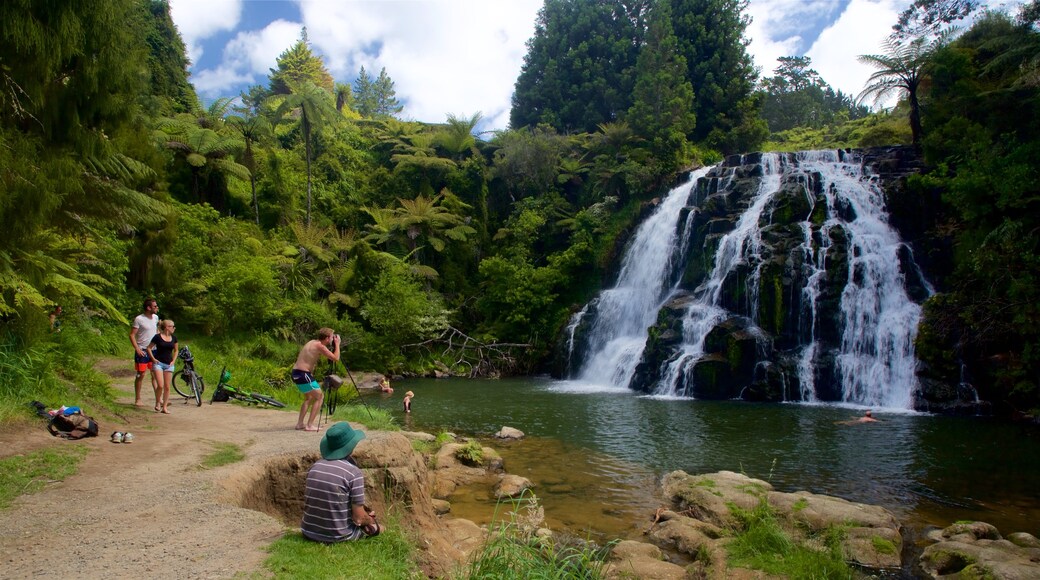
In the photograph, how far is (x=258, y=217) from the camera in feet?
92.8

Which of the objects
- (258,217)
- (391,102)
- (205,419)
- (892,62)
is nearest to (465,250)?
(258,217)

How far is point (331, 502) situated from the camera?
4449 mm

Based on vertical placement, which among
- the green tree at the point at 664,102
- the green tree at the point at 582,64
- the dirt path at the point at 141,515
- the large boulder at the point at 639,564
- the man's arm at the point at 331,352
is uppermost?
the green tree at the point at 582,64

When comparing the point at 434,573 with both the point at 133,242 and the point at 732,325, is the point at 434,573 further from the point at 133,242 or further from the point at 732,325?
the point at 133,242

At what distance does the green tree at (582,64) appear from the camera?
123ft

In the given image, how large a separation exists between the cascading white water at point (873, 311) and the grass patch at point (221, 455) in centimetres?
1523

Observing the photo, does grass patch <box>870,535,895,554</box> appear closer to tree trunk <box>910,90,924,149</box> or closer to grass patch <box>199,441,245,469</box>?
grass patch <box>199,441,245,469</box>

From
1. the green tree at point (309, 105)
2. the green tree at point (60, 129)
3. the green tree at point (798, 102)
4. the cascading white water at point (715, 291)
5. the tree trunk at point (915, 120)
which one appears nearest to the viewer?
the green tree at point (60, 129)

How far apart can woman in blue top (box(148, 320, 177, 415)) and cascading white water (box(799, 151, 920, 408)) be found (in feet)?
52.4

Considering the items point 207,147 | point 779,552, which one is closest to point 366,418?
point 779,552

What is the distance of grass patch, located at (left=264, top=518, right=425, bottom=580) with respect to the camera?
13.0ft

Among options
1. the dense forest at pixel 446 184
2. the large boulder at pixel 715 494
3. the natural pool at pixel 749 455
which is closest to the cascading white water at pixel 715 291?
the natural pool at pixel 749 455

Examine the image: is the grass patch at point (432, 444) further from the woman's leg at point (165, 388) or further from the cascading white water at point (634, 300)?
the cascading white water at point (634, 300)

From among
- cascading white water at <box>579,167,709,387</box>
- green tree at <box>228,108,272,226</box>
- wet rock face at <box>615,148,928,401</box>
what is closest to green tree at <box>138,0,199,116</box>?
green tree at <box>228,108,272,226</box>
